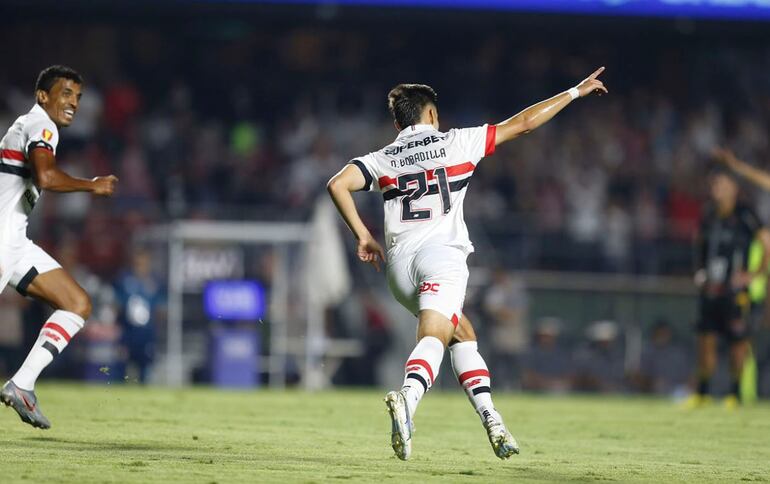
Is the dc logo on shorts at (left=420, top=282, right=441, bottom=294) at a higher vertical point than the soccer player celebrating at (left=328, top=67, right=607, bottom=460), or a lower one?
lower

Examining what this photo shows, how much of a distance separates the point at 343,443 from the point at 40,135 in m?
3.15

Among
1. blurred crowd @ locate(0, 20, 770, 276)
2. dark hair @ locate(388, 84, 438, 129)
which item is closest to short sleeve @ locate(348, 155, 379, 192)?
dark hair @ locate(388, 84, 438, 129)

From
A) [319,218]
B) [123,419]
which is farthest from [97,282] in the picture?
[123,419]

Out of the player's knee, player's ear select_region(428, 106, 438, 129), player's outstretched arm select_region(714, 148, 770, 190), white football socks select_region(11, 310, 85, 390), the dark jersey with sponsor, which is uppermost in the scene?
player's outstretched arm select_region(714, 148, 770, 190)

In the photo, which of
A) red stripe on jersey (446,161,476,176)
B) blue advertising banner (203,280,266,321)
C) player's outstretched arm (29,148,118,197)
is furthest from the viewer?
blue advertising banner (203,280,266,321)

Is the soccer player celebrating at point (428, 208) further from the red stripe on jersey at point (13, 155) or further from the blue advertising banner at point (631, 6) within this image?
the blue advertising banner at point (631, 6)

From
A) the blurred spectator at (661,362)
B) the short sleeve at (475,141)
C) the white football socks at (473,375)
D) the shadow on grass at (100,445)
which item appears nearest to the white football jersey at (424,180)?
the short sleeve at (475,141)

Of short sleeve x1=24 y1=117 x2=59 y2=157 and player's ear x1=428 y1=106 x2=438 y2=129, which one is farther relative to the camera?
short sleeve x1=24 y1=117 x2=59 y2=157

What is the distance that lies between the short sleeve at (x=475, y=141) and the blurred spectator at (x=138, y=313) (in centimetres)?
1109

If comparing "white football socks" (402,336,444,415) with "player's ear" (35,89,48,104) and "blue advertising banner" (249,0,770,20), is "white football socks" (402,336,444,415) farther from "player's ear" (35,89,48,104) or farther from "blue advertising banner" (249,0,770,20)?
"blue advertising banner" (249,0,770,20)

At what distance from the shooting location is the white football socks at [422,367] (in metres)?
8.35

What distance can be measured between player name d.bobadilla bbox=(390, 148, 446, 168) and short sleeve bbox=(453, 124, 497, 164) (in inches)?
6.3

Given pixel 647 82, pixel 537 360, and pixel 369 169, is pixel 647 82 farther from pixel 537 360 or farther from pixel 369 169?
pixel 369 169

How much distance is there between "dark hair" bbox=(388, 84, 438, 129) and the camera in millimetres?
9148
